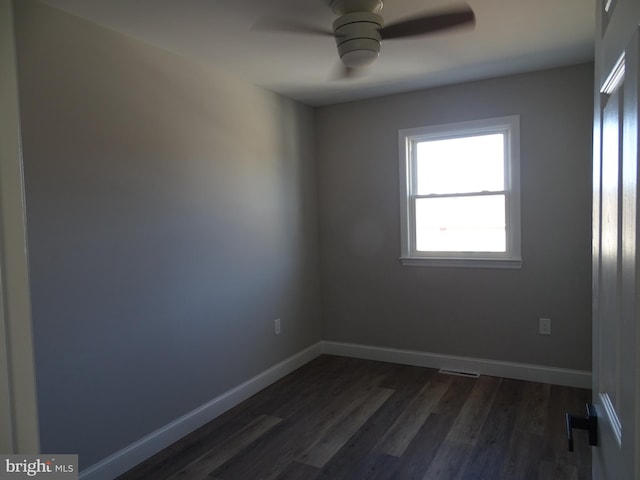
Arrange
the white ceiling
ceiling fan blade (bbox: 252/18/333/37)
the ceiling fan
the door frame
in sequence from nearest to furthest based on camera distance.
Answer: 1. the door frame
2. the ceiling fan
3. the white ceiling
4. ceiling fan blade (bbox: 252/18/333/37)

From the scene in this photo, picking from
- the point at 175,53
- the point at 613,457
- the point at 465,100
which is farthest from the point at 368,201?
the point at 613,457

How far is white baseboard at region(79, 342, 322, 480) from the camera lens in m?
2.36

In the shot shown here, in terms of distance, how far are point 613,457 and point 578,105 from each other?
3.22 metres

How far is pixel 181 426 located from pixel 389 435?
1363mm

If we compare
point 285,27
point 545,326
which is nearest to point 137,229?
point 285,27

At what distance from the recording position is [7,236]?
1.92 ft

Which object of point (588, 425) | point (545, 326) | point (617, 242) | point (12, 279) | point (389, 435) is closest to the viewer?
point (12, 279)

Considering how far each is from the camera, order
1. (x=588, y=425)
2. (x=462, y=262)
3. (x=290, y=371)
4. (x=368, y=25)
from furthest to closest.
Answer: (x=290, y=371) → (x=462, y=262) → (x=368, y=25) → (x=588, y=425)

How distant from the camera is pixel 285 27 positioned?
95.0 inches

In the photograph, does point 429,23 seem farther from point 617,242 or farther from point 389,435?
point 389,435

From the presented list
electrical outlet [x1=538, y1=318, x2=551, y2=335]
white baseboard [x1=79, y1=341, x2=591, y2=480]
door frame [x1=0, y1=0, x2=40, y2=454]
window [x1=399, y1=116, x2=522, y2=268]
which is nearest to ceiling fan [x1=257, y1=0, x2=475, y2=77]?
window [x1=399, y1=116, x2=522, y2=268]

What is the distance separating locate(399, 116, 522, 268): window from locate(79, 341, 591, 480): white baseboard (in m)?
0.87

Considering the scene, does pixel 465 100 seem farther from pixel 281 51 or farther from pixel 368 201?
pixel 281 51

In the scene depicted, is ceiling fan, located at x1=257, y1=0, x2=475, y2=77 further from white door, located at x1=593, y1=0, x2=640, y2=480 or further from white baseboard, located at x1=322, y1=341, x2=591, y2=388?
white baseboard, located at x1=322, y1=341, x2=591, y2=388
